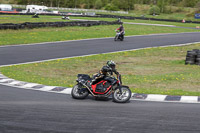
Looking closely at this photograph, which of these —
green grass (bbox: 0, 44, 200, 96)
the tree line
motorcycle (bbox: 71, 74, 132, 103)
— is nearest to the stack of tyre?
green grass (bbox: 0, 44, 200, 96)

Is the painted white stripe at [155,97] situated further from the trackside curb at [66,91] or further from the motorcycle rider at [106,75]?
the motorcycle rider at [106,75]

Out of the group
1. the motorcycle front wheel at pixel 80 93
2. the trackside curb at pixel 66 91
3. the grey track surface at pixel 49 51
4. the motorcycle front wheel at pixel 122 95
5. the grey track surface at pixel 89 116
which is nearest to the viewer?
the grey track surface at pixel 89 116

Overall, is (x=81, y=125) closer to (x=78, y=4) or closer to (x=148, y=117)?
(x=148, y=117)

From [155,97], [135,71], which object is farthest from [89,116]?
[135,71]

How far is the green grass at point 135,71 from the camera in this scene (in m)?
12.1

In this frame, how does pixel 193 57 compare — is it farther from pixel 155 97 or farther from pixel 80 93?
pixel 80 93

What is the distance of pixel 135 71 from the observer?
15852mm

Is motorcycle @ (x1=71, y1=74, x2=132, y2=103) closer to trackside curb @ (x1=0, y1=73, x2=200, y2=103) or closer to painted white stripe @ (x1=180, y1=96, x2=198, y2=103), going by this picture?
trackside curb @ (x1=0, y1=73, x2=200, y2=103)

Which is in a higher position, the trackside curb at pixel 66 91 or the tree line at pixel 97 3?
the tree line at pixel 97 3

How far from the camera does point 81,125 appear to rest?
697cm

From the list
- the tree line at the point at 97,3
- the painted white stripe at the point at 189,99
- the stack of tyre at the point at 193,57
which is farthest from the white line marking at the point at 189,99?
the tree line at the point at 97,3

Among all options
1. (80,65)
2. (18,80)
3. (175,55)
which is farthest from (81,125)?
(175,55)

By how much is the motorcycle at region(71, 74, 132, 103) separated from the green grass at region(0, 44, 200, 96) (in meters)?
1.56

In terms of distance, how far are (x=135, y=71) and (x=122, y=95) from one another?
6.51 m
